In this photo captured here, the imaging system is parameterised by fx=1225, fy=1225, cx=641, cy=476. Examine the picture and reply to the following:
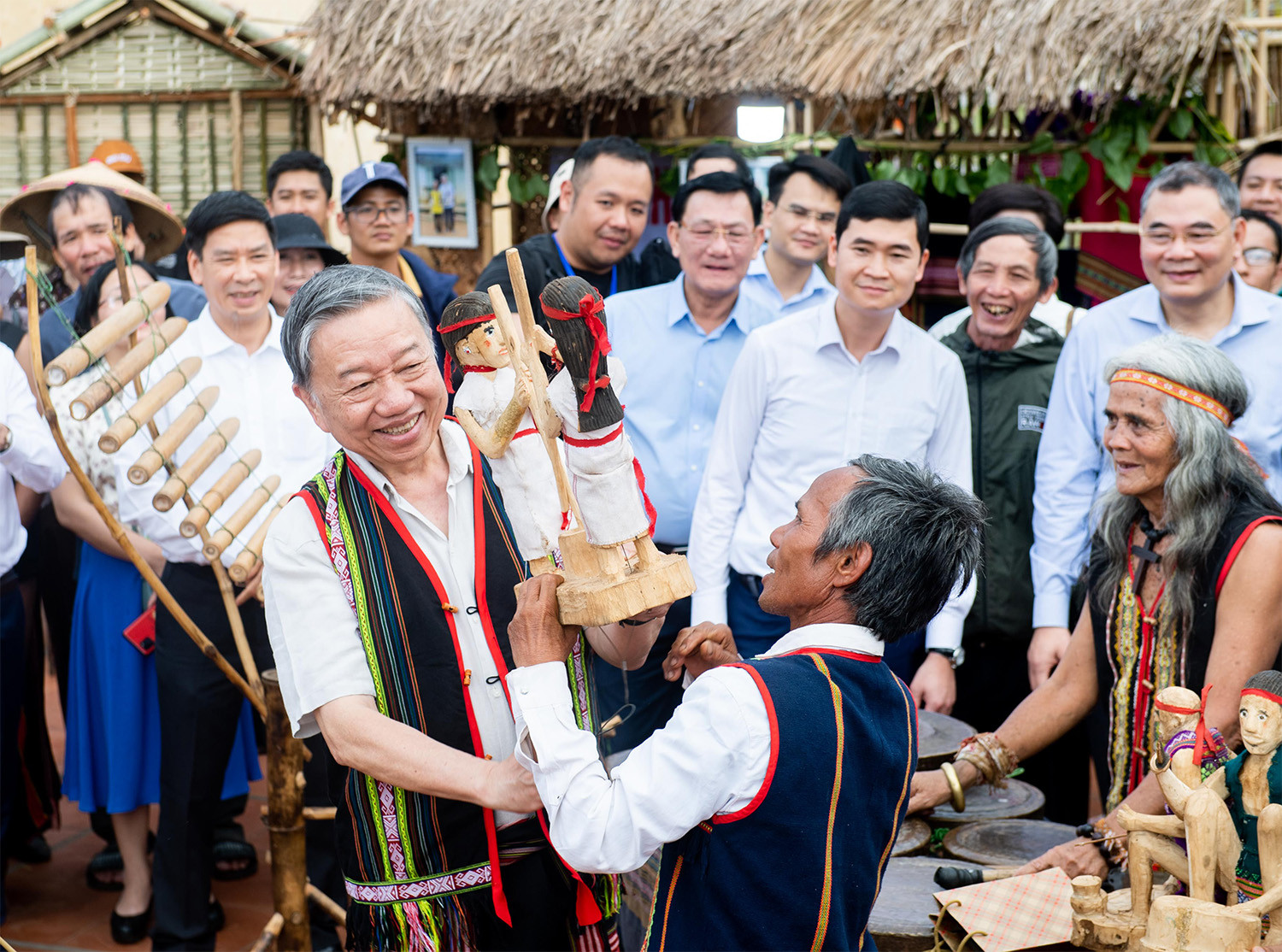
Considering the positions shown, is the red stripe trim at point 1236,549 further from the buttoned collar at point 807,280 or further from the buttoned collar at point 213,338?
the buttoned collar at point 213,338

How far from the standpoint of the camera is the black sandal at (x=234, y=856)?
4785 mm

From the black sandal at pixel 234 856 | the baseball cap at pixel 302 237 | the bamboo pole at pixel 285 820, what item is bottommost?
the black sandal at pixel 234 856

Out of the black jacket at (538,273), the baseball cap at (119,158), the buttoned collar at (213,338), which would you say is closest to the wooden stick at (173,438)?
the buttoned collar at (213,338)

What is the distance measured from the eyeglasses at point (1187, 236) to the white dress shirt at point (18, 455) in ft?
11.9

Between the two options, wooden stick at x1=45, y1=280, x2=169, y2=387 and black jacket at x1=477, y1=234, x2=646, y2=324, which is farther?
black jacket at x1=477, y1=234, x2=646, y2=324

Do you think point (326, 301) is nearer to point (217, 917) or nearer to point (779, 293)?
point (217, 917)

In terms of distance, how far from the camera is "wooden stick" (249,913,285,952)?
3309 millimetres

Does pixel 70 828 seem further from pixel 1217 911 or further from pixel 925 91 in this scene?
pixel 925 91

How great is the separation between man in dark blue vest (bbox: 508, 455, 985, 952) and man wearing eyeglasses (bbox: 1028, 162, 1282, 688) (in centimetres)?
200

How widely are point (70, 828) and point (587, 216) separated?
345 cm

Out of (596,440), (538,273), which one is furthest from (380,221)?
(596,440)

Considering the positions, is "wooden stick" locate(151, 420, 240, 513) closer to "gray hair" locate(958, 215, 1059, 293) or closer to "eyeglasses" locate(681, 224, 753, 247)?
"eyeglasses" locate(681, 224, 753, 247)

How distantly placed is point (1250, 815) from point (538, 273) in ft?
9.32

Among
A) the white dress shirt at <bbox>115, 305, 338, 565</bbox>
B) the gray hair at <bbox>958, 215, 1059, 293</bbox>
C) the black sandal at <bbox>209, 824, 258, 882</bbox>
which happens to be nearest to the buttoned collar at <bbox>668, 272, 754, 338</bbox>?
the gray hair at <bbox>958, 215, 1059, 293</bbox>
